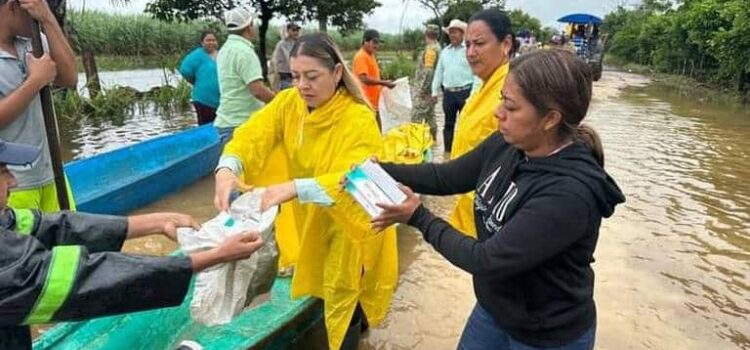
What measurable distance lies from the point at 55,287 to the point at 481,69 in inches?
86.2

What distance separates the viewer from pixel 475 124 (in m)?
2.82

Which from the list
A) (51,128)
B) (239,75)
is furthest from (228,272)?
(239,75)

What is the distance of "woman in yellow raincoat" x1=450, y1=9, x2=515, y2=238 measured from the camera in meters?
2.82

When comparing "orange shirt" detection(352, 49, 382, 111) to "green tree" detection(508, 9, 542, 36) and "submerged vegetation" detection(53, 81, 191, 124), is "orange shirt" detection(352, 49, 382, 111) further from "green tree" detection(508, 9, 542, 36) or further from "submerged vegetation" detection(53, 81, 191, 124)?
"green tree" detection(508, 9, 542, 36)

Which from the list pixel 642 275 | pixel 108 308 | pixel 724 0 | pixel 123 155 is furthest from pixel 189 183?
pixel 724 0

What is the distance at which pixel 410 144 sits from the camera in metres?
5.52

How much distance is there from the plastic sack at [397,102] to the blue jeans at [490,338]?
206 inches

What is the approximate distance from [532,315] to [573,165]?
0.44 meters

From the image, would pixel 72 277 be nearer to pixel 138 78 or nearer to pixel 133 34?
pixel 138 78

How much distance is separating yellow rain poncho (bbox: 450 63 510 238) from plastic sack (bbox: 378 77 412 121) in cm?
409

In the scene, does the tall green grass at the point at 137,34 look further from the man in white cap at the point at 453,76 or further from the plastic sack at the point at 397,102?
the plastic sack at the point at 397,102

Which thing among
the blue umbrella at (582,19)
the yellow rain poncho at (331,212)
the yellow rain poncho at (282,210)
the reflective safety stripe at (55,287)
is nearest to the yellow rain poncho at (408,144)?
the yellow rain poncho at (282,210)

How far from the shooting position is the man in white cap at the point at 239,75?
196 inches

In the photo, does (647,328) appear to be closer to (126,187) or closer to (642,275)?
(642,275)
